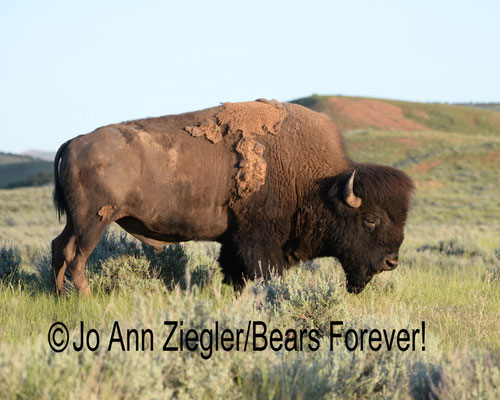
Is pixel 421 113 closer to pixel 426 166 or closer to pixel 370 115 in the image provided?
pixel 370 115

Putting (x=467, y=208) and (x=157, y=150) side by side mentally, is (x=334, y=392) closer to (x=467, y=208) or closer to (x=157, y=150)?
(x=157, y=150)

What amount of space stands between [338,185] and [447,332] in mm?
1923

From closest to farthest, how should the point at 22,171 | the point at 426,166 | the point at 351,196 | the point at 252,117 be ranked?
1. the point at 351,196
2. the point at 252,117
3. the point at 426,166
4. the point at 22,171

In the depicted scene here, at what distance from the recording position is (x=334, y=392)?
3176 millimetres

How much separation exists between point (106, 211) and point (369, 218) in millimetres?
2731

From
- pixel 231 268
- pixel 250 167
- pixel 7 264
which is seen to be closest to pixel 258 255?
pixel 231 268

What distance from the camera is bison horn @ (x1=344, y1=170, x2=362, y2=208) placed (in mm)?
5777

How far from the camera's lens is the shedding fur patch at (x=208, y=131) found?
5.82 metres

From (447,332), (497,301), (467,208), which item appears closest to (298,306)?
(447,332)

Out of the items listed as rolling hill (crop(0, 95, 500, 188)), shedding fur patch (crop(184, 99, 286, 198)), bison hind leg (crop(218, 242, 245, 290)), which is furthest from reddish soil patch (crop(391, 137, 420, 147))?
bison hind leg (crop(218, 242, 245, 290))

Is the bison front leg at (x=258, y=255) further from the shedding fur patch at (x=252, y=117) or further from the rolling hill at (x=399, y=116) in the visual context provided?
the rolling hill at (x=399, y=116)

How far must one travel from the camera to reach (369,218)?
598cm

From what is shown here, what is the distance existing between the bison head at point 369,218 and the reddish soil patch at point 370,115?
6923 centimetres

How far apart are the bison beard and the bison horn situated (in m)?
0.01
